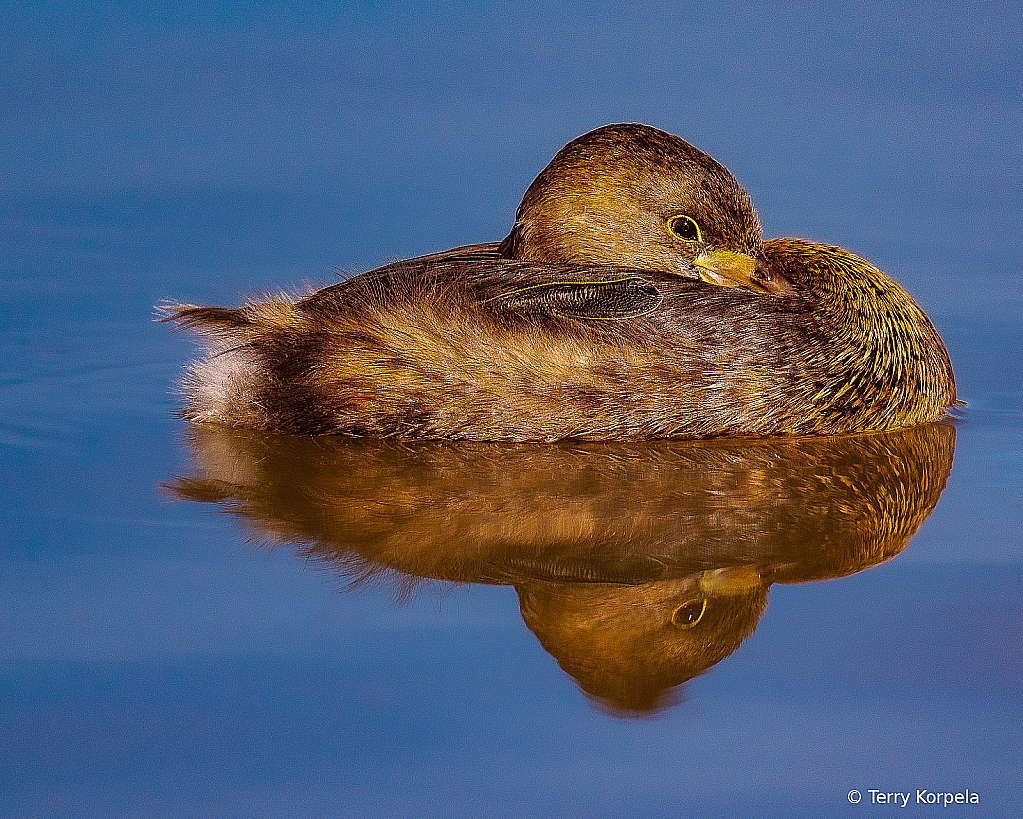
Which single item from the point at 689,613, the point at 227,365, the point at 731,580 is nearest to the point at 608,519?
the point at 731,580

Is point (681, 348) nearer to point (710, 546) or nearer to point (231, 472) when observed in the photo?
point (710, 546)

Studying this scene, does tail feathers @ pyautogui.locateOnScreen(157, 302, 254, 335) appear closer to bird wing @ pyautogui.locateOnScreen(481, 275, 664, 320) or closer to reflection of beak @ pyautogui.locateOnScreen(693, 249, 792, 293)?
bird wing @ pyautogui.locateOnScreen(481, 275, 664, 320)

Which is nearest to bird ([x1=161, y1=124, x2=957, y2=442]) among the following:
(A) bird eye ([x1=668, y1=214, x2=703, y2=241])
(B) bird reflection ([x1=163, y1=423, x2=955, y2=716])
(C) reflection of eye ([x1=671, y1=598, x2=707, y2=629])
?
(A) bird eye ([x1=668, y1=214, x2=703, y2=241])

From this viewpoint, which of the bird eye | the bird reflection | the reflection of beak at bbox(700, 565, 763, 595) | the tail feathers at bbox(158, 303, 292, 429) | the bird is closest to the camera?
the bird reflection

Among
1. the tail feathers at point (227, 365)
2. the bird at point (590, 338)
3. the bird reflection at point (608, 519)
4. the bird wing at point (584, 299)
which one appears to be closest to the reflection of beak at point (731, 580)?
the bird reflection at point (608, 519)

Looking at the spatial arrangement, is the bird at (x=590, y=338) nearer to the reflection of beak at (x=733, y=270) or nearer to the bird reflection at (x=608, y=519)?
the reflection of beak at (x=733, y=270)

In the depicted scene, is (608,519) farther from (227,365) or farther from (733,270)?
(227,365)
